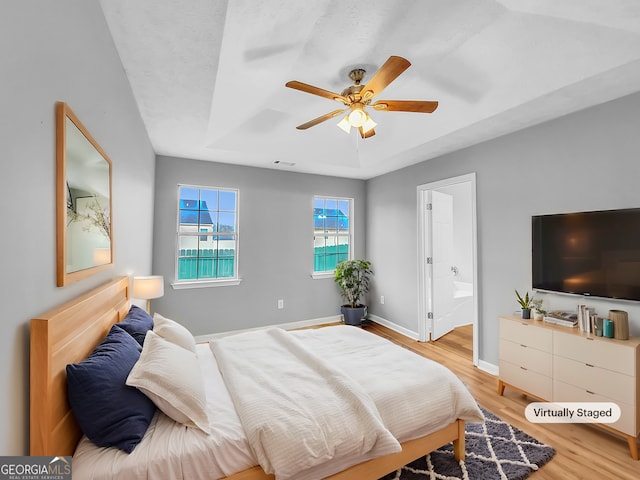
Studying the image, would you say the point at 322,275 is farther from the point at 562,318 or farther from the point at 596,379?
the point at 596,379

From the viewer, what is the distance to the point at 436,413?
1.71 m

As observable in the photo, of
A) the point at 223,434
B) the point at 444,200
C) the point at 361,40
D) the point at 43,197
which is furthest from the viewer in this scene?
the point at 444,200

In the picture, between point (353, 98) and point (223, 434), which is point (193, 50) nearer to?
point (353, 98)

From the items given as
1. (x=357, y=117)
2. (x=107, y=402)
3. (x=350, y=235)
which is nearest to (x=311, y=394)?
(x=107, y=402)

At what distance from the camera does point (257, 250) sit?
14.4 feet

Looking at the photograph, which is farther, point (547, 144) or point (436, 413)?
point (547, 144)

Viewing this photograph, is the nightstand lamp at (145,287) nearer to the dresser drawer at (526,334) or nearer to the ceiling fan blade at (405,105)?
the ceiling fan blade at (405,105)

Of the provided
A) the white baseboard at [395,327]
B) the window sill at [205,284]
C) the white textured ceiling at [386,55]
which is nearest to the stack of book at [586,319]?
the white textured ceiling at [386,55]

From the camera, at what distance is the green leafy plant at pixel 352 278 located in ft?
15.6

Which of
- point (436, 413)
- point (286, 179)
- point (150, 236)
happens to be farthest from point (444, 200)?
point (150, 236)

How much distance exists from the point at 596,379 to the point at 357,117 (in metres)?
2.56

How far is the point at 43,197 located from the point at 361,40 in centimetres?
205

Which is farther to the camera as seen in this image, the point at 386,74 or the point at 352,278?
the point at 352,278

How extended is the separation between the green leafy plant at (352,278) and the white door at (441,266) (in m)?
1.11
